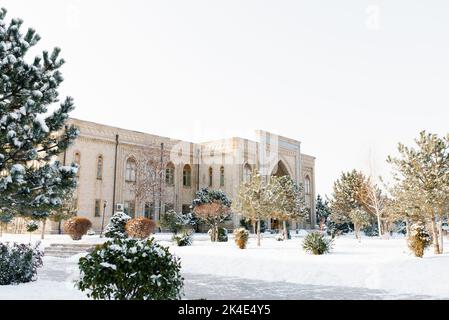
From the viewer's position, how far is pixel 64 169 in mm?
9781

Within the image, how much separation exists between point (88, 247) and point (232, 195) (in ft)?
70.1

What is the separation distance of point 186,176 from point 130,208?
24.5 ft

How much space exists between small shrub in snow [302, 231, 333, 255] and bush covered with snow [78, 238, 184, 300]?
41.8ft

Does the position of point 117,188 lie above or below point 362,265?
above

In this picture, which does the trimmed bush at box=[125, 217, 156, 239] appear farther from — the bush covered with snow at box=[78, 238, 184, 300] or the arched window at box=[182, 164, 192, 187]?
the arched window at box=[182, 164, 192, 187]

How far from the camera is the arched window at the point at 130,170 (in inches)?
1401

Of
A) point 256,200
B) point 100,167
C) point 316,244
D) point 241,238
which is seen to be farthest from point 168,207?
point 316,244

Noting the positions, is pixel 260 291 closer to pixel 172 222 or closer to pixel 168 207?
pixel 172 222

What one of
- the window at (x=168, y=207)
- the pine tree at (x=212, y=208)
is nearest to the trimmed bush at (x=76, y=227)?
the pine tree at (x=212, y=208)

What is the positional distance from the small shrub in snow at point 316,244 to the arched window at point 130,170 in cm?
2074

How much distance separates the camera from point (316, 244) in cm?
1814

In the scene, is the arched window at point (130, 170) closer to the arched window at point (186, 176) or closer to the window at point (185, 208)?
the arched window at point (186, 176)
